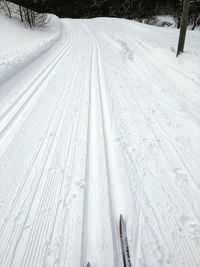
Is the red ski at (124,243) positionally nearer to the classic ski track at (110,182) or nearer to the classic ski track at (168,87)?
the classic ski track at (110,182)

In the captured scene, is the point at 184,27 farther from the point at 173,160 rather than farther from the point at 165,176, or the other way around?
the point at 165,176

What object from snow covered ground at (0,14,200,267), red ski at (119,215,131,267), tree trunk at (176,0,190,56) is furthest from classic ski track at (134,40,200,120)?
red ski at (119,215,131,267)

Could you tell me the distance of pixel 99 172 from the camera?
2.26 m

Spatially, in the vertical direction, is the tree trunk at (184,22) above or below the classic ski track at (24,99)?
above

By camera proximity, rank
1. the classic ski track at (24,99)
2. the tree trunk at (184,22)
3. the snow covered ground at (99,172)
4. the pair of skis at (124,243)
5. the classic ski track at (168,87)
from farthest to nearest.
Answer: the tree trunk at (184,22), the classic ski track at (168,87), the classic ski track at (24,99), the snow covered ground at (99,172), the pair of skis at (124,243)

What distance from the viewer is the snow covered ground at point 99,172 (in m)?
1.57

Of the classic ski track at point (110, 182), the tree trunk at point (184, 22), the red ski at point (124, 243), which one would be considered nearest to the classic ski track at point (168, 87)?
the tree trunk at point (184, 22)

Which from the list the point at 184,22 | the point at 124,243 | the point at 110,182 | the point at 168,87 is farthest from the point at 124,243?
the point at 184,22

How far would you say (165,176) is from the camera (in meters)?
2.20

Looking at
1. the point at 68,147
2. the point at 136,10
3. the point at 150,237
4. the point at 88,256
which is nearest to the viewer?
the point at 88,256

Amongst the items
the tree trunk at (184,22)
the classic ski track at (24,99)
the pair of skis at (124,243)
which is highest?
the tree trunk at (184,22)

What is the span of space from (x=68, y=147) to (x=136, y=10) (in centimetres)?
3088

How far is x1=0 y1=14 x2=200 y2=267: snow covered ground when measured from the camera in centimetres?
157

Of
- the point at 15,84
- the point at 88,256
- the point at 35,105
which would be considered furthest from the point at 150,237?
the point at 15,84
